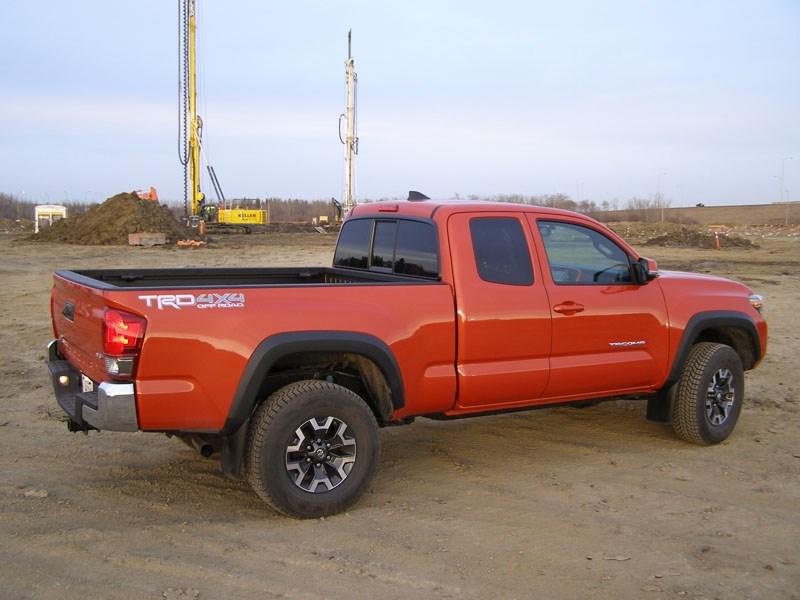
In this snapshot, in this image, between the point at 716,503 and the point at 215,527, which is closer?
the point at 215,527

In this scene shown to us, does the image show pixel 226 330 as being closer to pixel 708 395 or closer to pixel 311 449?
pixel 311 449

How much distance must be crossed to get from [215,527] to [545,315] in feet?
8.38

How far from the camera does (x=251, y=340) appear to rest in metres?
4.46

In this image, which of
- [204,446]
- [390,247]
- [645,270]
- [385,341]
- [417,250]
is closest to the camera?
[204,446]

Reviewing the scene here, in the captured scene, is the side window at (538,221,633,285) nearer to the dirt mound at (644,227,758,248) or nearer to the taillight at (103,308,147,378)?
the taillight at (103,308,147,378)

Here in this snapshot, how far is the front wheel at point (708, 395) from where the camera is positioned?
627 centimetres

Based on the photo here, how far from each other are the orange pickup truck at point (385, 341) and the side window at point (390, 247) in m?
0.02

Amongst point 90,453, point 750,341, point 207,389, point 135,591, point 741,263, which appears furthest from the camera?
point 741,263

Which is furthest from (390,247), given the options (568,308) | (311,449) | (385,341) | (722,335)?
(722,335)

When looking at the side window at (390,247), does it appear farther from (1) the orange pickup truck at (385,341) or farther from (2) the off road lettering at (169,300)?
(2) the off road lettering at (169,300)

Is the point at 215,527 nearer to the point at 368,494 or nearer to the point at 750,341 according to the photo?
the point at 368,494

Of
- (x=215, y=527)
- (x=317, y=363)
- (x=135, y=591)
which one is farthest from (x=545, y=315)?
(x=135, y=591)

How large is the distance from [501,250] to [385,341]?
1176 millimetres

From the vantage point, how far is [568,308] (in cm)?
559
